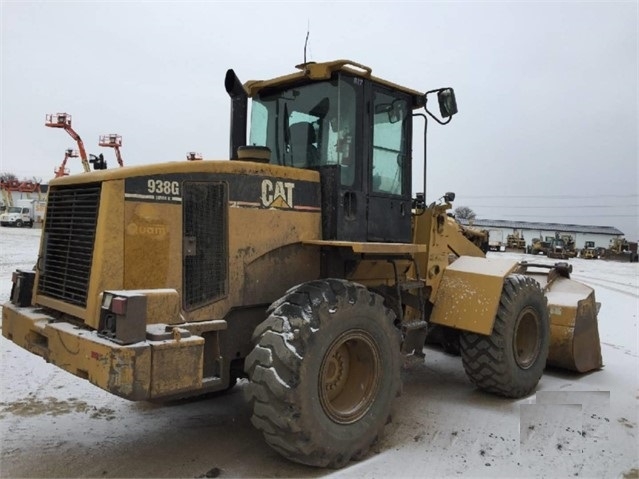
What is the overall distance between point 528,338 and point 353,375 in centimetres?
270

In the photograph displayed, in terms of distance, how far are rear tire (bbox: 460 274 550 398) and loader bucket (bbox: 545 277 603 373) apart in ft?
1.68

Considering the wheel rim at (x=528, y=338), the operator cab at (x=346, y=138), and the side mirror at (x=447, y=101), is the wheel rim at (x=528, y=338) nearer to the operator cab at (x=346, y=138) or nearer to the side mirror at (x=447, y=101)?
the operator cab at (x=346, y=138)

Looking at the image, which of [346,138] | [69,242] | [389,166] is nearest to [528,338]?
[389,166]

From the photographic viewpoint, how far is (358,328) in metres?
4.00

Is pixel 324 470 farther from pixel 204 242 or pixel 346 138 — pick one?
pixel 346 138

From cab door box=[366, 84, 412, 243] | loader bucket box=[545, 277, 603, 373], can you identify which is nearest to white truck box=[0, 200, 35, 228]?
cab door box=[366, 84, 412, 243]

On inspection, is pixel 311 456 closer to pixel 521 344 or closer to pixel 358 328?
pixel 358 328

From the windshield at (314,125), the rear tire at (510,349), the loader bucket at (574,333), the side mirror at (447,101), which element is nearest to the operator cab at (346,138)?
the windshield at (314,125)

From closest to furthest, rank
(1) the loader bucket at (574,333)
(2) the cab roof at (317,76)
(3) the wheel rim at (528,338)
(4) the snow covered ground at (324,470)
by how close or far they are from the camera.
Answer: (4) the snow covered ground at (324,470) < (2) the cab roof at (317,76) < (3) the wheel rim at (528,338) < (1) the loader bucket at (574,333)

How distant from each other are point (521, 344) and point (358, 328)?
285 centimetres

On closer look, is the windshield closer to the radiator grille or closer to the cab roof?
the cab roof

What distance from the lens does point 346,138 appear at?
4609 mm

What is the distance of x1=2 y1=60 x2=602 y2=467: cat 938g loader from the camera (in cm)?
346

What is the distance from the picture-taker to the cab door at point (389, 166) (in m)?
4.83
